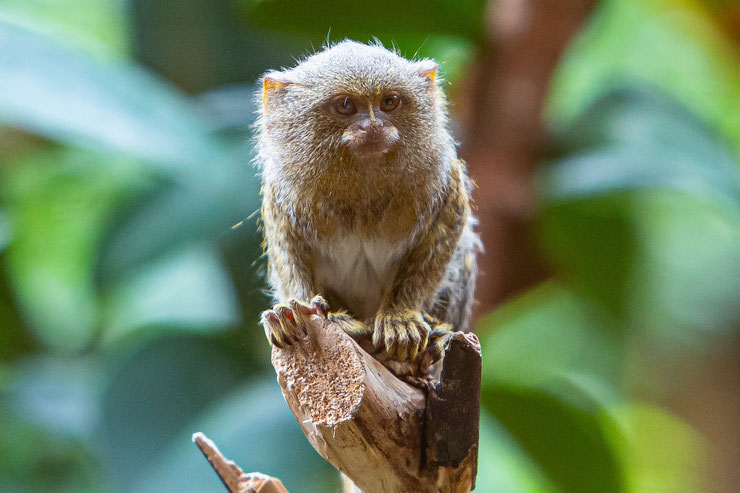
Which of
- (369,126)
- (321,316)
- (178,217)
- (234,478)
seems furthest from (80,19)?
(234,478)

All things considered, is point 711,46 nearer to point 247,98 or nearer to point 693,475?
point 693,475

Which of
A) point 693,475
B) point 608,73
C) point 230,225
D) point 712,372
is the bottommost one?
point 693,475

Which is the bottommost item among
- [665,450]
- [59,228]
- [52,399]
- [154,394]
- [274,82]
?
[665,450]

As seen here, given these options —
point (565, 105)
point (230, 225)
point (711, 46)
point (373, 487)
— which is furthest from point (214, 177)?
point (711, 46)

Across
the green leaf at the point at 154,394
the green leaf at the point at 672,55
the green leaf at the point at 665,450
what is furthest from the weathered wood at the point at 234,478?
the green leaf at the point at 665,450

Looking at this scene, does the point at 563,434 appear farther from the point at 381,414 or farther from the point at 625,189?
the point at 381,414

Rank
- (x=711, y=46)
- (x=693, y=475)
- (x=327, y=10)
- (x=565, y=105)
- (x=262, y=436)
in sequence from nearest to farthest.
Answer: (x=262, y=436) < (x=327, y=10) < (x=565, y=105) < (x=711, y=46) < (x=693, y=475)
